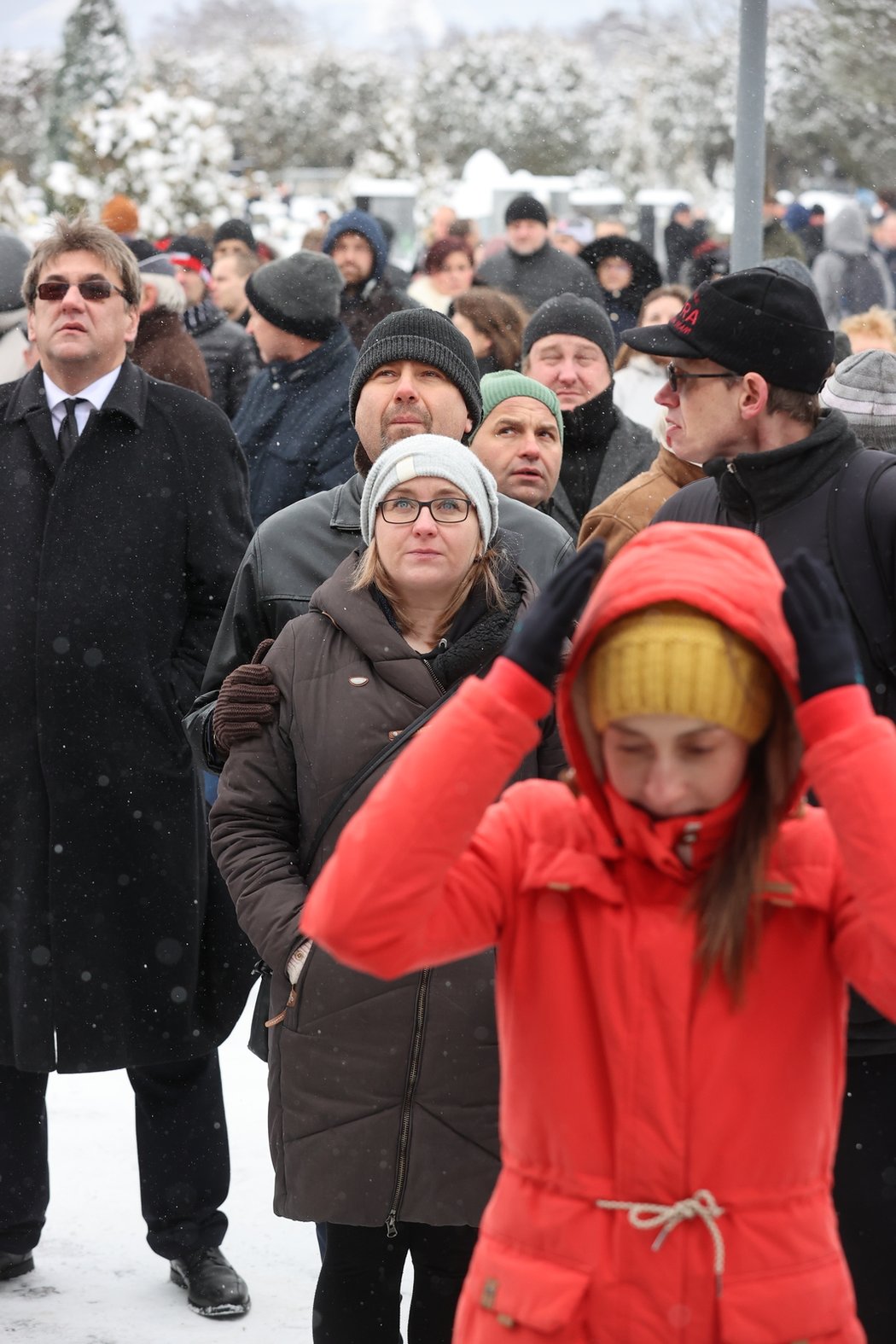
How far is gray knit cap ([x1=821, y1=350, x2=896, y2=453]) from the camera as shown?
4215mm

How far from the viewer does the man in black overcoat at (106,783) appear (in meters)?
4.09

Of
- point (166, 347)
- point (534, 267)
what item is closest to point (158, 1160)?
point (166, 347)

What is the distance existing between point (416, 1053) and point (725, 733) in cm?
118

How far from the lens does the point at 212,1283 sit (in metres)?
4.03

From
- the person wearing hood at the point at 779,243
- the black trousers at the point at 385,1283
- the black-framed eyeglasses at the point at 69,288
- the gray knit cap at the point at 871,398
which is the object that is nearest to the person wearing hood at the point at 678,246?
the person wearing hood at the point at 779,243

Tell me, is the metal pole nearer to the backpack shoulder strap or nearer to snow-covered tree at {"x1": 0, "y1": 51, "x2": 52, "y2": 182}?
the backpack shoulder strap

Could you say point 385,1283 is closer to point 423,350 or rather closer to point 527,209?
point 423,350

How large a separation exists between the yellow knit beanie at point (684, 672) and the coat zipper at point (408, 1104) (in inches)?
43.7

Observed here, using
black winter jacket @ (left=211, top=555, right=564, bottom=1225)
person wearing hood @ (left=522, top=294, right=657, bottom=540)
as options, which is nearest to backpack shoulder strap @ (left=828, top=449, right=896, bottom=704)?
black winter jacket @ (left=211, top=555, right=564, bottom=1225)

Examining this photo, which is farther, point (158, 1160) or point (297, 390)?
point (297, 390)

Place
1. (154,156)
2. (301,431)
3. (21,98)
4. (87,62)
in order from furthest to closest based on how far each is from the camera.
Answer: (21,98)
(87,62)
(154,156)
(301,431)

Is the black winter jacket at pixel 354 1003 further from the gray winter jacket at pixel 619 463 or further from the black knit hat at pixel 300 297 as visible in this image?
the black knit hat at pixel 300 297

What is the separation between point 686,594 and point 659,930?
382 millimetres

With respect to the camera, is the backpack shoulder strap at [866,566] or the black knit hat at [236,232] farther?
the black knit hat at [236,232]
